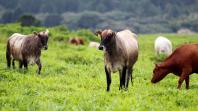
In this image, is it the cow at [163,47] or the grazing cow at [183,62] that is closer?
the grazing cow at [183,62]

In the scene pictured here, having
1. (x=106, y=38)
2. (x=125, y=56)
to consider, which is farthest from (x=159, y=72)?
(x=106, y=38)

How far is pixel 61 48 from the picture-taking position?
35500 millimetres

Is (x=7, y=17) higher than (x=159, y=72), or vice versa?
(x=159, y=72)

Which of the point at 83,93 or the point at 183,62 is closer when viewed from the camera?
the point at 83,93

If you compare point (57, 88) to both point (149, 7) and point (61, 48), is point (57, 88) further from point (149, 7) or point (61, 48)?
point (149, 7)

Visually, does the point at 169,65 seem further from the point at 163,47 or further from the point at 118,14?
the point at 118,14

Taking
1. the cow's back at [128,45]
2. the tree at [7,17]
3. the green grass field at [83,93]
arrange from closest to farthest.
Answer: the green grass field at [83,93] → the cow's back at [128,45] → the tree at [7,17]

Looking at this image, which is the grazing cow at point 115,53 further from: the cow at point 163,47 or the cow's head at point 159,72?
the cow at point 163,47

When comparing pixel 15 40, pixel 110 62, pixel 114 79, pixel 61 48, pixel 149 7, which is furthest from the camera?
pixel 149 7

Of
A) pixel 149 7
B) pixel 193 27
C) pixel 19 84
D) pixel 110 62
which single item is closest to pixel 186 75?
pixel 110 62

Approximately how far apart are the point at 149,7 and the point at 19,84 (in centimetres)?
17323

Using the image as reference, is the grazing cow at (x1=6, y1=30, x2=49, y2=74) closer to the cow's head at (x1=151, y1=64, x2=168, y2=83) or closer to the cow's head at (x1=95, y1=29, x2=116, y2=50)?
the cow's head at (x1=151, y1=64, x2=168, y2=83)

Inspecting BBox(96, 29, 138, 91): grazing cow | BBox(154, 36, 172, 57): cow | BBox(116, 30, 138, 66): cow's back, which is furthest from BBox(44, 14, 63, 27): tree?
BBox(96, 29, 138, 91): grazing cow

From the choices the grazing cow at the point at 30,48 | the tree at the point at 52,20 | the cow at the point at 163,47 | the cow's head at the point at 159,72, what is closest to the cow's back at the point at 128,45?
the cow's head at the point at 159,72
